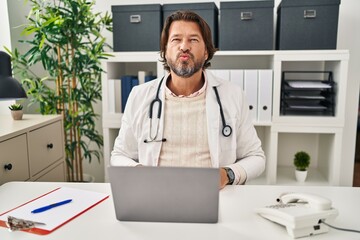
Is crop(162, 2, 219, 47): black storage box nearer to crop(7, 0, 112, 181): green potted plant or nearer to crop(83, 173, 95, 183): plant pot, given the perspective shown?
crop(7, 0, 112, 181): green potted plant

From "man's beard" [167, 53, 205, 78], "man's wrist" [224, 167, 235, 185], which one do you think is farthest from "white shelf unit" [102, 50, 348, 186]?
"man's wrist" [224, 167, 235, 185]

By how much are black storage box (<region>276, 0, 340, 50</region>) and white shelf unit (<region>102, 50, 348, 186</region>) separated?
63mm

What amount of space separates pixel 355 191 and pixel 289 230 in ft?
1.54

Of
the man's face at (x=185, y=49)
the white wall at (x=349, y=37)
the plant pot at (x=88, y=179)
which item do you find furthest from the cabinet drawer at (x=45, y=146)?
the white wall at (x=349, y=37)

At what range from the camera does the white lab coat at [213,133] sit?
1493 millimetres

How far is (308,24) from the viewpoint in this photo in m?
2.15

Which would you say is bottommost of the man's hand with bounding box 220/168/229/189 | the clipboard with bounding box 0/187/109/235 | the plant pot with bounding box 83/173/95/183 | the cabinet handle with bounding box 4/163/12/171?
the plant pot with bounding box 83/173/95/183

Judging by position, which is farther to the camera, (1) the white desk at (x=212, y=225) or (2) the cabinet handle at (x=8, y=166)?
(2) the cabinet handle at (x=8, y=166)

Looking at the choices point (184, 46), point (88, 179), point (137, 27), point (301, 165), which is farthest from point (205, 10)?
point (88, 179)

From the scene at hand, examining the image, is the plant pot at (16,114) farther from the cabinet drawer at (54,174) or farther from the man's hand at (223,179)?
the man's hand at (223,179)

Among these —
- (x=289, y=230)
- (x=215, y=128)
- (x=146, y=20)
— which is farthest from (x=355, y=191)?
(x=146, y=20)

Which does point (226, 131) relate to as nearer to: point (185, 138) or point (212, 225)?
point (185, 138)

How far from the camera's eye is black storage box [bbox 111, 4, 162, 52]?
89.8 inches

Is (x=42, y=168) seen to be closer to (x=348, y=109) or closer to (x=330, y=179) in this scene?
(x=330, y=179)
